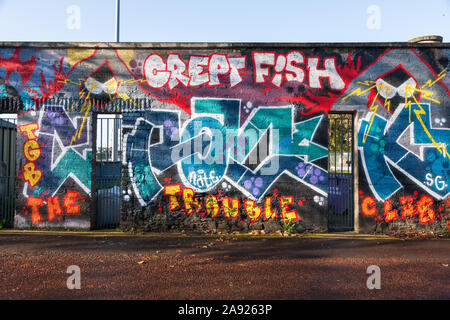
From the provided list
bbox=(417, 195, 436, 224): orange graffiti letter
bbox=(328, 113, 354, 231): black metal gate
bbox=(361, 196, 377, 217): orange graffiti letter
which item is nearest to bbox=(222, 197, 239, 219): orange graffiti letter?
bbox=(328, 113, 354, 231): black metal gate

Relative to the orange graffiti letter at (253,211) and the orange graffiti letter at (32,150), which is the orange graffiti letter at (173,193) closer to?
the orange graffiti letter at (253,211)

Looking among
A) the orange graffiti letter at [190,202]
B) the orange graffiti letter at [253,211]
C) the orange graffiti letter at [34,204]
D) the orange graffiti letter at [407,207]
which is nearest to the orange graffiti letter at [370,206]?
the orange graffiti letter at [407,207]

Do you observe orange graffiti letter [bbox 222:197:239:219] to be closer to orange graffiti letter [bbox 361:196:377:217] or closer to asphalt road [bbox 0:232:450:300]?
asphalt road [bbox 0:232:450:300]

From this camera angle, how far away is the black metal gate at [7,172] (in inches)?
306

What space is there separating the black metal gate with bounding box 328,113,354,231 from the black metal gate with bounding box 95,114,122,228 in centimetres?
529

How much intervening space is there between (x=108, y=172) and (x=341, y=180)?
5.84 metres

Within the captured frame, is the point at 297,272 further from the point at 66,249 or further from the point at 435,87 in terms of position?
the point at 435,87

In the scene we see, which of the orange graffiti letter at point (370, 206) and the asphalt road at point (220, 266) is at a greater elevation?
the orange graffiti letter at point (370, 206)

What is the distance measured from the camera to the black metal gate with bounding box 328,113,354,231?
7.53 m

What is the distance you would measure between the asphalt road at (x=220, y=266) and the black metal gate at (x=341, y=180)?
83cm

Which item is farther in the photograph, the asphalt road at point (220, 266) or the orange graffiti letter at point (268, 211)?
the orange graffiti letter at point (268, 211)

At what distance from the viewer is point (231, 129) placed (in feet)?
24.1
